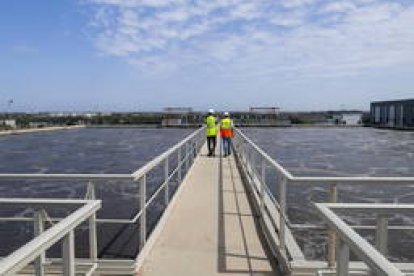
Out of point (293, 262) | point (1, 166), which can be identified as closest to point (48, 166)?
point (1, 166)

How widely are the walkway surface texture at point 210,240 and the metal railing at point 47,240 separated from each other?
3.74 feet

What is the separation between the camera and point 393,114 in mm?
52656

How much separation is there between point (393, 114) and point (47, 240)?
2148 inches

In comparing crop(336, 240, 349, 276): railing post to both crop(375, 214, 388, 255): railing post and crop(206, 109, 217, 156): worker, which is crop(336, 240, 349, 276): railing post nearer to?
crop(375, 214, 388, 255): railing post

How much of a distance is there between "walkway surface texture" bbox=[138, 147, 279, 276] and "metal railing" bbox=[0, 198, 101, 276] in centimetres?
114

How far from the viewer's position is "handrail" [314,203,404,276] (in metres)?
1.96

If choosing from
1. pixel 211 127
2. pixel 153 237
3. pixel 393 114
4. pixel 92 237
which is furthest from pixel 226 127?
pixel 393 114

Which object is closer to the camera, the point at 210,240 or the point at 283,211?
the point at 283,211

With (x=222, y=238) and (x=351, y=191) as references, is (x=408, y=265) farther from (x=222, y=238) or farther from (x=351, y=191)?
(x=351, y=191)

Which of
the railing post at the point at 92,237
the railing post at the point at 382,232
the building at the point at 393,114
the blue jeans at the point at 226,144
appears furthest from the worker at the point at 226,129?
the building at the point at 393,114

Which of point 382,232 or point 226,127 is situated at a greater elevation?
point 226,127

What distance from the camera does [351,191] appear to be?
1248 centimetres

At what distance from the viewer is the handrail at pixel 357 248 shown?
6.45 feet

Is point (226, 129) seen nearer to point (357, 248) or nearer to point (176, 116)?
point (357, 248)
